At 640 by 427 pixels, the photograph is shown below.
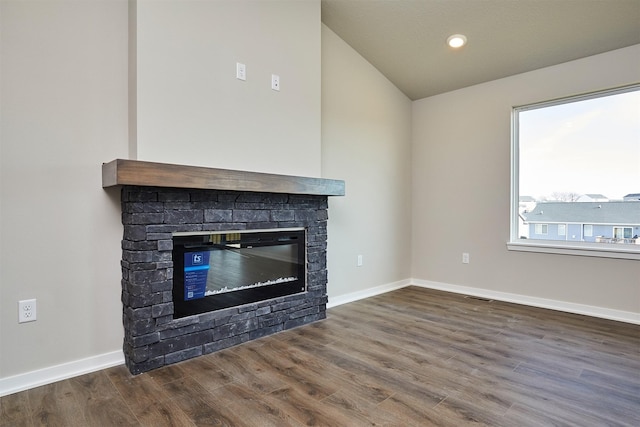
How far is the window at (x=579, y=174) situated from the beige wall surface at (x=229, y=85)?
229 cm

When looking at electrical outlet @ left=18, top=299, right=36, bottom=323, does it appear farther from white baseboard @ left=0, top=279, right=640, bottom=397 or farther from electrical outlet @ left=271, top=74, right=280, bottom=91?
electrical outlet @ left=271, top=74, right=280, bottom=91

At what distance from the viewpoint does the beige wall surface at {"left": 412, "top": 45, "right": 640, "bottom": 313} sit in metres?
3.14

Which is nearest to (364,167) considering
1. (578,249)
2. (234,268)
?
(234,268)

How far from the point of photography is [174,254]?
7.27 feet

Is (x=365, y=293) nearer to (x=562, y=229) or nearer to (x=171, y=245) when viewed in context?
(x=562, y=229)

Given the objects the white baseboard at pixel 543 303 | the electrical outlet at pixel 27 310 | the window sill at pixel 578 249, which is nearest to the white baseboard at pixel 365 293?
the white baseboard at pixel 543 303

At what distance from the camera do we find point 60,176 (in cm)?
198

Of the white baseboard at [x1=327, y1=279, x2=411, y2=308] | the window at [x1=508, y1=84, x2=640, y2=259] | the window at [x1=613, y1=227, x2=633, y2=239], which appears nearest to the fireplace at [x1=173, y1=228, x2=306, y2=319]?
the white baseboard at [x1=327, y1=279, x2=411, y2=308]

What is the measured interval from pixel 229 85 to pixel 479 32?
2.27 m

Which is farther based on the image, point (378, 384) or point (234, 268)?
point (234, 268)

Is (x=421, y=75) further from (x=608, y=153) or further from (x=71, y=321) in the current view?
(x=71, y=321)

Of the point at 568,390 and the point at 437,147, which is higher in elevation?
the point at 437,147

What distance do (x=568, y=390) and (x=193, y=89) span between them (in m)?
2.81

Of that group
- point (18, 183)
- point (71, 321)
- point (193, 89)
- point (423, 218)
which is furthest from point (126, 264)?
point (423, 218)
